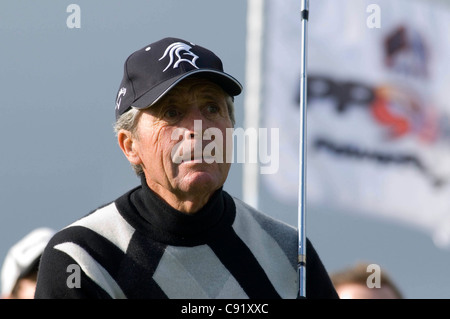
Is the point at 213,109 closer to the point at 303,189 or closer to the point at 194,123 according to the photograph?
the point at 194,123

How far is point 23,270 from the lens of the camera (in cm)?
530

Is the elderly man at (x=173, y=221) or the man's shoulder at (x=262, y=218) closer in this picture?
the elderly man at (x=173, y=221)

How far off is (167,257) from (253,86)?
5126mm

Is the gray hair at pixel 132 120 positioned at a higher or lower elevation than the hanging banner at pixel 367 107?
lower

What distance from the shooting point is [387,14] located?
33.9 ft

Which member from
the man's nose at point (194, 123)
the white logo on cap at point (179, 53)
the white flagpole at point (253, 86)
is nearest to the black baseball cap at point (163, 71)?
the white logo on cap at point (179, 53)

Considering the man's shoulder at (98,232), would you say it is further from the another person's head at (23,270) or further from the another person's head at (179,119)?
the another person's head at (23,270)

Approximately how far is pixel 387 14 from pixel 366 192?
1.88m

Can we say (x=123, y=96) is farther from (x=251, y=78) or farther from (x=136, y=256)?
(x=251, y=78)

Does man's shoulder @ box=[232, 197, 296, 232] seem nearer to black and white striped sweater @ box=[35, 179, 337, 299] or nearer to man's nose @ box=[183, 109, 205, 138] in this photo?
black and white striped sweater @ box=[35, 179, 337, 299]

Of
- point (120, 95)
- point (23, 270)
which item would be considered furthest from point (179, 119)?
point (23, 270)

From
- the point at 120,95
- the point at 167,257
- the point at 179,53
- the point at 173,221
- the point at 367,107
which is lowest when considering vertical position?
the point at 167,257

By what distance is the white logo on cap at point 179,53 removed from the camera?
383 centimetres

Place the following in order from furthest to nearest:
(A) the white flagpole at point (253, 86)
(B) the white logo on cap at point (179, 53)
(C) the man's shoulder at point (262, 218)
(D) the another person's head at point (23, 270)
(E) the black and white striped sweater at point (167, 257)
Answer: (A) the white flagpole at point (253, 86) → (D) the another person's head at point (23, 270) → (C) the man's shoulder at point (262, 218) → (B) the white logo on cap at point (179, 53) → (E) the black and white striped sweater at point (167, 257)
